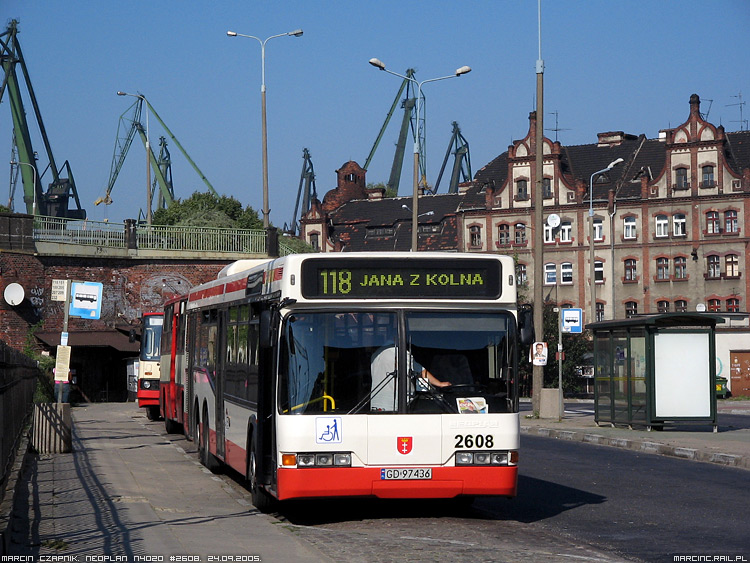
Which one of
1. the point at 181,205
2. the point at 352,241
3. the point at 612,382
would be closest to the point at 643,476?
the point at 612,382

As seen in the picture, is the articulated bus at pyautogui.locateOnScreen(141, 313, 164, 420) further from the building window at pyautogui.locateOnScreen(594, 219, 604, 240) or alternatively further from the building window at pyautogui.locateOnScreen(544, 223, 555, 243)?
the building window at pyautogui.locateOnScreen(594, 219, 604, 240)

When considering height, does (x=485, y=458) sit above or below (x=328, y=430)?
below

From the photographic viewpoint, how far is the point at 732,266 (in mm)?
74375

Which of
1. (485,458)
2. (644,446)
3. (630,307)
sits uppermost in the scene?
(630,307)

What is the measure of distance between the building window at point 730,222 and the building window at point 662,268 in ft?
15.2

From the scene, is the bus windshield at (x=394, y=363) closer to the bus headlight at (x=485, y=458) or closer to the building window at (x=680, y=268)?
the bus headlight at (x=485, y=458)

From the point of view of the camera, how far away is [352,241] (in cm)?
10819

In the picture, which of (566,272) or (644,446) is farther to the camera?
(566,272)

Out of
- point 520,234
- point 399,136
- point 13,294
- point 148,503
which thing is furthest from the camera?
point 399,136

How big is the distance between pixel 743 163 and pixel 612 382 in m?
52.3

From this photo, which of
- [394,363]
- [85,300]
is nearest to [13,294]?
[85,300]

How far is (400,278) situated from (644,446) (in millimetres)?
12521

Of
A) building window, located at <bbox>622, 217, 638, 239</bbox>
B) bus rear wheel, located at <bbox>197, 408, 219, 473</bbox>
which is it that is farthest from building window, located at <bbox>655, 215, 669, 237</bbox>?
bus rear wheel, located at <bbox>197, 408, 219, 473</bbox>

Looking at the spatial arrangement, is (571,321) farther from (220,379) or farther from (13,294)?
(13,294)
